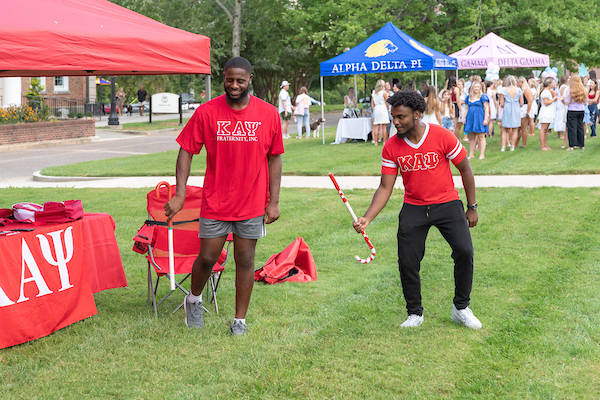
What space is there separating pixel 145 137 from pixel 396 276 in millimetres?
22999

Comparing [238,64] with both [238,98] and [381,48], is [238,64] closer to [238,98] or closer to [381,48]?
[238,98]

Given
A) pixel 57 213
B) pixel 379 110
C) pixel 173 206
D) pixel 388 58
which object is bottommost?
pixel 57 213

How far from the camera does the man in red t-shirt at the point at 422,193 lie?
180 inches

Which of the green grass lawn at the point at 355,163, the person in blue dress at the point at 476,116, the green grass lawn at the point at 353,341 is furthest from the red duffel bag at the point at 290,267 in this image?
the person in blue dress at the point at 476,116

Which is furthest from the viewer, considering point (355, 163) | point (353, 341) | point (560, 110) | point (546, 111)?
point (560, 110)

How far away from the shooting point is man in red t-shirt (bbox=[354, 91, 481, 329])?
4.58m

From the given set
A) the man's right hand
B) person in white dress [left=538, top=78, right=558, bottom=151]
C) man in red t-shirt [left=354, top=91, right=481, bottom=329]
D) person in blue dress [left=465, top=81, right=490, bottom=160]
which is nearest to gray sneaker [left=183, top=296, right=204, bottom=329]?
the man's right hand

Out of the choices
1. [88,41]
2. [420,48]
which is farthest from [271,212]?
[420,48]

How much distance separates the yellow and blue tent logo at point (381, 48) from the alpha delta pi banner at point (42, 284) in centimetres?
1495

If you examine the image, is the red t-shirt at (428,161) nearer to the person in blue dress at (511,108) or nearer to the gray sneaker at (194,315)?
the gray sneaker at (194,315)

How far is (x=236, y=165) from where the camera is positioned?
4570 mm

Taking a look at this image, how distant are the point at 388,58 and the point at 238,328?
1500 cm

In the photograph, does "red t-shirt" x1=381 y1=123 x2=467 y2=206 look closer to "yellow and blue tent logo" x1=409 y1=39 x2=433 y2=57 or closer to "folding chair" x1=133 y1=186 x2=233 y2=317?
"folding chair" x1=133 y1=186 x2=233 y2=317

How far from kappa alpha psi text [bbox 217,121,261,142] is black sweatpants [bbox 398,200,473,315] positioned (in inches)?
49.5
